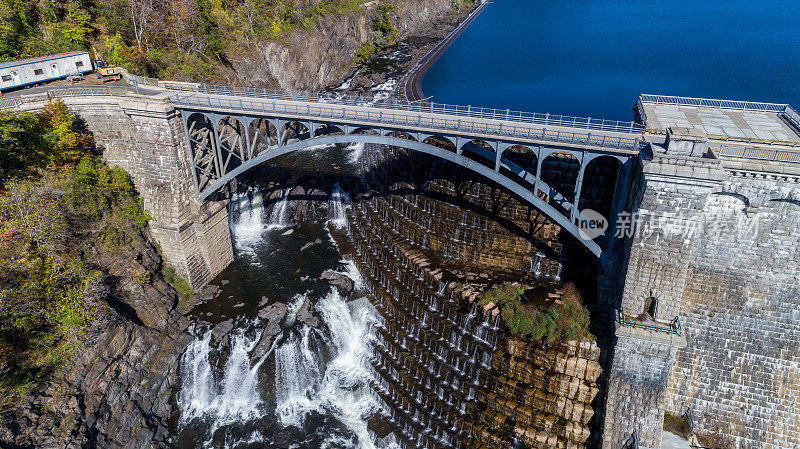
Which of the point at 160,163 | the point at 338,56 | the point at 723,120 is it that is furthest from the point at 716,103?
the point at 338,56

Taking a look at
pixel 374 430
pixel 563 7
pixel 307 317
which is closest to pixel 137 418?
pixel 307 317

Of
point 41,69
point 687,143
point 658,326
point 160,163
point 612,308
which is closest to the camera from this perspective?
point 687,143

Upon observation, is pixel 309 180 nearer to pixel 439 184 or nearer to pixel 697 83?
pixel 439 184

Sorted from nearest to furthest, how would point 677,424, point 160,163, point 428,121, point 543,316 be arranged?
point 677,424
point 543,316
point 428,121
point 160,163

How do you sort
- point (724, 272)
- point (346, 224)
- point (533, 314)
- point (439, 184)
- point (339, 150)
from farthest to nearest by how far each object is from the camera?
point (339, 150)
point (346, 224)
point (439, 184)
point (533, 314)
point (724, 272)

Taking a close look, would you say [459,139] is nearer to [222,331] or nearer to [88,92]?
[222,331]

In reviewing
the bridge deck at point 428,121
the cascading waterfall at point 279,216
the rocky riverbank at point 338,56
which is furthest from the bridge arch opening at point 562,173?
the rocky riverbank at point 338,56
